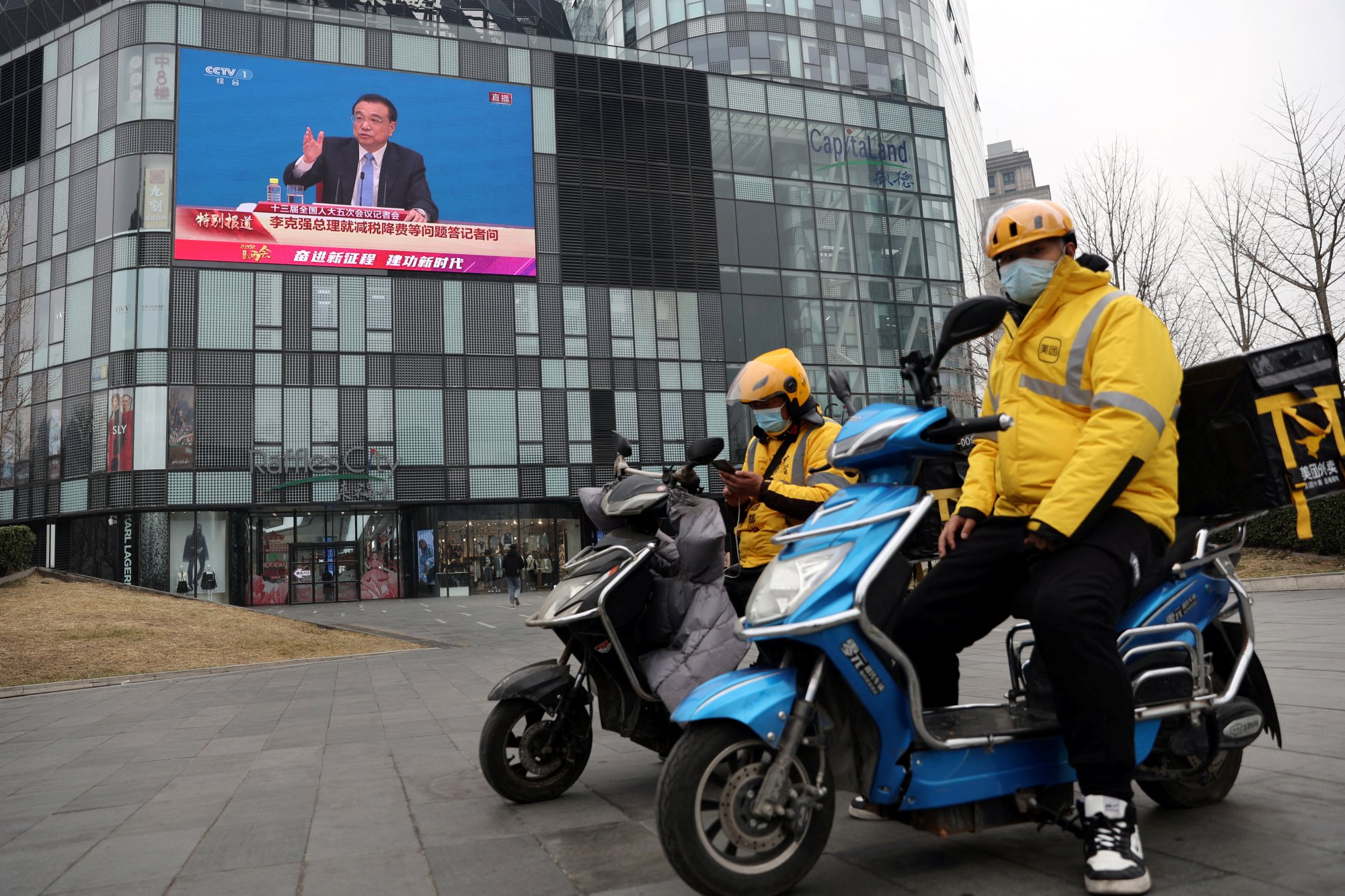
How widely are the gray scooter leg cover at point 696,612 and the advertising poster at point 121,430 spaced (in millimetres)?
29665

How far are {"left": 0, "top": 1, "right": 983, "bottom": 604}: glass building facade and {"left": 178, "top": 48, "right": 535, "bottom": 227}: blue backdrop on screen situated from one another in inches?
15.5

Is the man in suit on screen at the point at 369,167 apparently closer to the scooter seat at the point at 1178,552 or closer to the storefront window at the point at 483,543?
the storefront window at the point at 483,543

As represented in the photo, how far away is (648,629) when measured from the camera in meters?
4.11

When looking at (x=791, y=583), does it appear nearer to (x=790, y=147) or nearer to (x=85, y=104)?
(x=790, y=147)

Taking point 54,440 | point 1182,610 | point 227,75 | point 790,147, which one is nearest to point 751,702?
point 1182,610

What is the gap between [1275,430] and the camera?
9.55ft

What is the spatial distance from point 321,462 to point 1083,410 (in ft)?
98.8

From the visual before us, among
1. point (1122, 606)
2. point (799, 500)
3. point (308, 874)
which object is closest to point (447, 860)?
point (308, 874)

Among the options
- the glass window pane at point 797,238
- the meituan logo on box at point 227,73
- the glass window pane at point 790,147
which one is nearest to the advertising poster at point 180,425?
the meituan logo on box at point 227,73

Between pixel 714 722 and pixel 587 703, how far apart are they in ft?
6.09

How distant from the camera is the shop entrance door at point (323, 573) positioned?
102ft

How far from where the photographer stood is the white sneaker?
98.4 inches

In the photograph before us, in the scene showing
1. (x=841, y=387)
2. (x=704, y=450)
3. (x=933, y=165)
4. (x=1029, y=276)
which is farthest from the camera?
(x=933, y=165)

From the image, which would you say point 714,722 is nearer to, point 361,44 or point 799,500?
point 799,500
